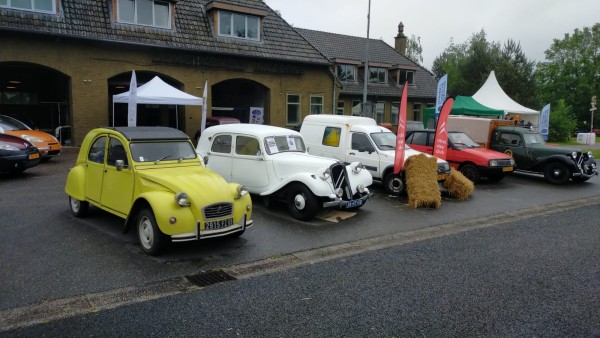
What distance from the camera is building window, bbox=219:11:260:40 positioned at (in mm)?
21172

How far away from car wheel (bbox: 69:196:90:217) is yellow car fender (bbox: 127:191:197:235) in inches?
90.6

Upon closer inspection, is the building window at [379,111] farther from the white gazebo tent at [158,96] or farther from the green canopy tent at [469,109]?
the white gazebo tent at [158,96]

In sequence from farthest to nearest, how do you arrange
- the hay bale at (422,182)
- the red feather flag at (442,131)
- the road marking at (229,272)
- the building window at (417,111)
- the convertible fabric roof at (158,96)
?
the building window at (417,111) → the convertible fabric roof at (158,96) → the red feather flag at (442,131) → the hay bale at (422,182) → the road marking at (229,272)

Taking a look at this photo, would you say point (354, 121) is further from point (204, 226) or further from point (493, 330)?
point (493, 330)

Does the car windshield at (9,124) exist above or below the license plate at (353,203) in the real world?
above

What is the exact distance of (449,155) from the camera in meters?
14.0

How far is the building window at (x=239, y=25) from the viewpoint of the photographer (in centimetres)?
2117

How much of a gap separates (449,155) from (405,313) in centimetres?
1031

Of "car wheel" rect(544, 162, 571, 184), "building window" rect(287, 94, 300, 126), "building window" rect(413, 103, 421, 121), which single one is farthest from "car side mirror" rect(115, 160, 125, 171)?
"building window" rect(413, 103, 421, 121)

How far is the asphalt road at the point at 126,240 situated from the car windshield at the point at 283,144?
128 cm

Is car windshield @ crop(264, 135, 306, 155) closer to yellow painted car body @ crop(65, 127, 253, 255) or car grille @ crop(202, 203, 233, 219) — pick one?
yellow painted car body @ crop(65, 127, 253, 255)

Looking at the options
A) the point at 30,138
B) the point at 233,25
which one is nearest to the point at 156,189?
the point at 30,138

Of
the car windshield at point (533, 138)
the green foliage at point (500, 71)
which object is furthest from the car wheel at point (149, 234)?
the green foliage at point (500, 71)

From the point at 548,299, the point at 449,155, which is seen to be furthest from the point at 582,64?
the point at 548,299
